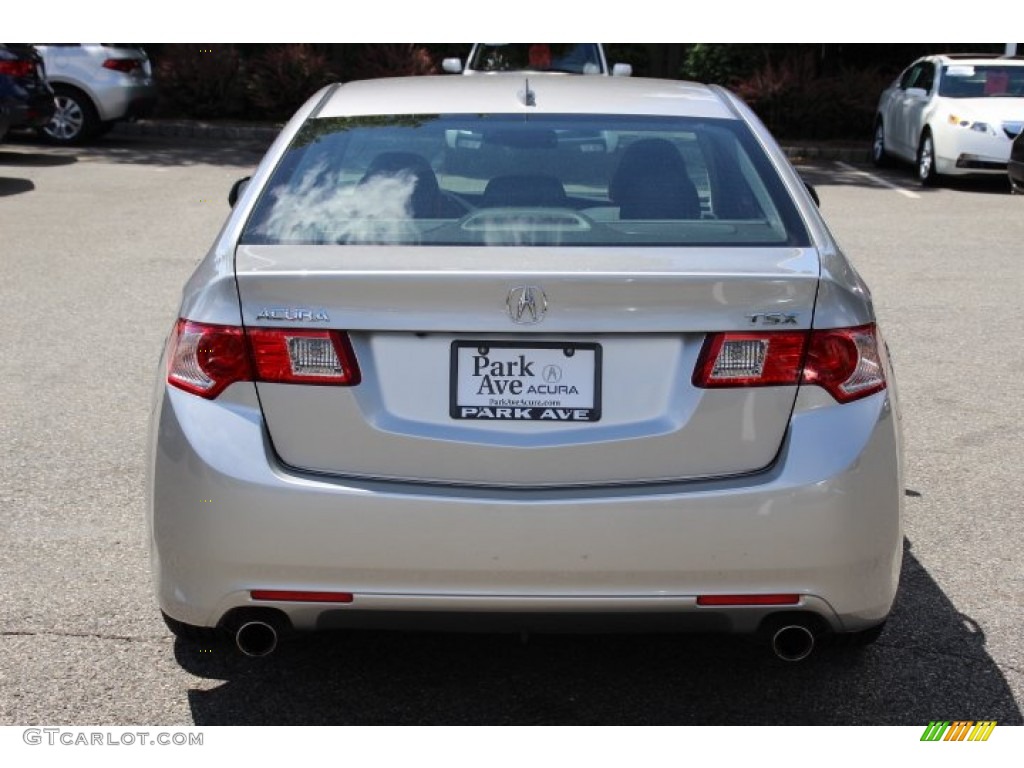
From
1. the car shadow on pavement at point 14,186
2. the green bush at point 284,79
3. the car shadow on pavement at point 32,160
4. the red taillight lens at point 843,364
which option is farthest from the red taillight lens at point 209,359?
the green bush at point 284,79

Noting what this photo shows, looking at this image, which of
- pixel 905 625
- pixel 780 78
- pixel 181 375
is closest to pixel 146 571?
pixel 181 375

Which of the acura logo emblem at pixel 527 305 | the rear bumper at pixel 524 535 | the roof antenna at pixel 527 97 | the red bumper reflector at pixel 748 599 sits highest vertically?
the roof antenna at pixel 527 97

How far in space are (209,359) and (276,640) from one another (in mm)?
671

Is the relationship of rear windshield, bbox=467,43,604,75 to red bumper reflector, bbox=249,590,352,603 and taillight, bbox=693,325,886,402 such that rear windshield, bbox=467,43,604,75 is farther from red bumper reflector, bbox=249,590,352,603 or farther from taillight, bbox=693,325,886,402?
red bumper reflector, bbox=249,590,352,603

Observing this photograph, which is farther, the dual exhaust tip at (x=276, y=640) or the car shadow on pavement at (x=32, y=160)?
the car shadow on pavement at (x=32, y=160)

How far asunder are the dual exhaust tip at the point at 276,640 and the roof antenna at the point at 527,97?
5.66 ft

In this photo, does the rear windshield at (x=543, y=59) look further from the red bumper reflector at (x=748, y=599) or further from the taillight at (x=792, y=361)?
the red bumper reflector at (x=748, y=599)

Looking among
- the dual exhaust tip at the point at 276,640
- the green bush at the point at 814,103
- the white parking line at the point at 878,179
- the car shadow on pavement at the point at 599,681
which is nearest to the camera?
the dual exhaust tip at the point at 276,640

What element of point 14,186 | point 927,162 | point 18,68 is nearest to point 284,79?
point 18,68

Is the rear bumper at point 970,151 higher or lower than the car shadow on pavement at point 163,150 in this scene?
higher

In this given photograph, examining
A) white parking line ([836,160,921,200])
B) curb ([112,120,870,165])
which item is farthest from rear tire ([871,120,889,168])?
curb ([112,120,870,165])

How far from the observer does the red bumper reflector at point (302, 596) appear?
3402mm

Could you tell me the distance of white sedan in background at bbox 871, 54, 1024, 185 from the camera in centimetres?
1683

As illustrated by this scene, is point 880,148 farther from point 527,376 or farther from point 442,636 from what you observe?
point 527,376
